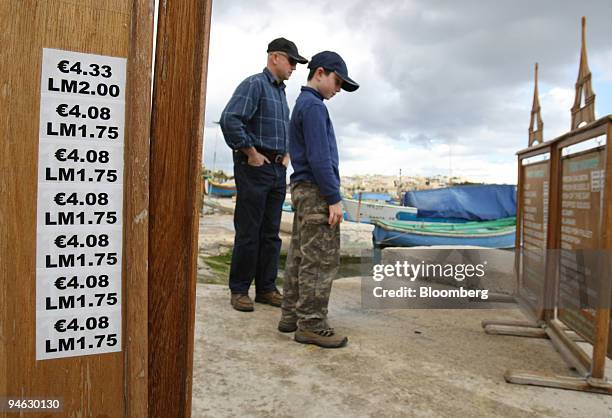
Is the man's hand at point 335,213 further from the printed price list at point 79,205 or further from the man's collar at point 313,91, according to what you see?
the printed price list at point 79,205

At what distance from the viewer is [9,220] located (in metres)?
1.26

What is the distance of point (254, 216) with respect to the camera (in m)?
3.81

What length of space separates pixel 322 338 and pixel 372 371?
471mm

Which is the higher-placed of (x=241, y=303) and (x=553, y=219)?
(x=553, y=219)

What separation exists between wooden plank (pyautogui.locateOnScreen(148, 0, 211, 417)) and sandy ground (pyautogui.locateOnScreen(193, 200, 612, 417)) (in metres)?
0.91

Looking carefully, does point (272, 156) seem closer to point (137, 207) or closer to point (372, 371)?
point (372, 371)

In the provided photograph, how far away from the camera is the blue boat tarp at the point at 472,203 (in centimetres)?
1603

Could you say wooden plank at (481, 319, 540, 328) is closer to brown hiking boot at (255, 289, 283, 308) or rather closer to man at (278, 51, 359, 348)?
man at (278, 51, 359, 348)

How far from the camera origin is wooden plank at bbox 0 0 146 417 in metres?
1.25

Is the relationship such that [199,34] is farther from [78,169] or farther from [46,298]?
[46,298]

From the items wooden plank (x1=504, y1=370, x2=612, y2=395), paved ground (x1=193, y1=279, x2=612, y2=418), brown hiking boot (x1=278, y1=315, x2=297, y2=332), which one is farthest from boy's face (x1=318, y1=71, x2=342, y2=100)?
wooden plank (x1=504, y1=370, x2=612, y2=395)

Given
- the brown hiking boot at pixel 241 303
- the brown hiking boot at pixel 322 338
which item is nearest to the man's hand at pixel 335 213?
the brown hiking boot at pixel 322 338

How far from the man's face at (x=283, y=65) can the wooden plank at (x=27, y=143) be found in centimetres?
260

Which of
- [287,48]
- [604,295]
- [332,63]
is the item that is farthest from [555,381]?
[287,48]
